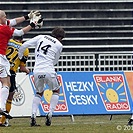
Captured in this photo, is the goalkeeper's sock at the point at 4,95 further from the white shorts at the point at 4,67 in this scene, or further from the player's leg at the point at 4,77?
the white shorts at the point at 4,67

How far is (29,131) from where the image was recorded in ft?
37.9

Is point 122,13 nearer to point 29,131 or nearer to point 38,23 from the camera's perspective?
point 38,23

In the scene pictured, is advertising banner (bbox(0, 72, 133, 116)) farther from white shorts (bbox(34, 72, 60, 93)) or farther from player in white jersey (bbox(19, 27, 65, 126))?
player in white jersey (bbox(19, 27, 65, 126))

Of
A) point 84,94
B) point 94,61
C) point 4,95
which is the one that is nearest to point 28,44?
point 4,95

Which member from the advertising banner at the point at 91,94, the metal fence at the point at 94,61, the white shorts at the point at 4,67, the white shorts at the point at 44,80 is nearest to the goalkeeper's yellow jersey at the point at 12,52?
the white shorts at the point at 4,67

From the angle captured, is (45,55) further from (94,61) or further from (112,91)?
(94,61)

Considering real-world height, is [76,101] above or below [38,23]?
below

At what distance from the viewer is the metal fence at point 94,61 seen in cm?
2031

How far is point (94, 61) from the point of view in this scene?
799 inches

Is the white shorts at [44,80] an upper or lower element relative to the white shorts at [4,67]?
lower

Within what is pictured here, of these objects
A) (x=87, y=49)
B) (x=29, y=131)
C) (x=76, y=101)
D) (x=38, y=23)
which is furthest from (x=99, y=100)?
(x=87, y=49)

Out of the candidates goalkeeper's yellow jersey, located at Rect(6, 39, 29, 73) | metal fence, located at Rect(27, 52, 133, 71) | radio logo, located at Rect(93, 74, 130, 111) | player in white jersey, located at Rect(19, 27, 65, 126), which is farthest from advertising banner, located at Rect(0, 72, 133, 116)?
metal fence, located at Rect(27, 52, 133, 71)

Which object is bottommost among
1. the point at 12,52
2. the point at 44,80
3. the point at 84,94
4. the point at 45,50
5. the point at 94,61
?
the point at 84,94

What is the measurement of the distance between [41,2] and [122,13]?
9.45 feet
